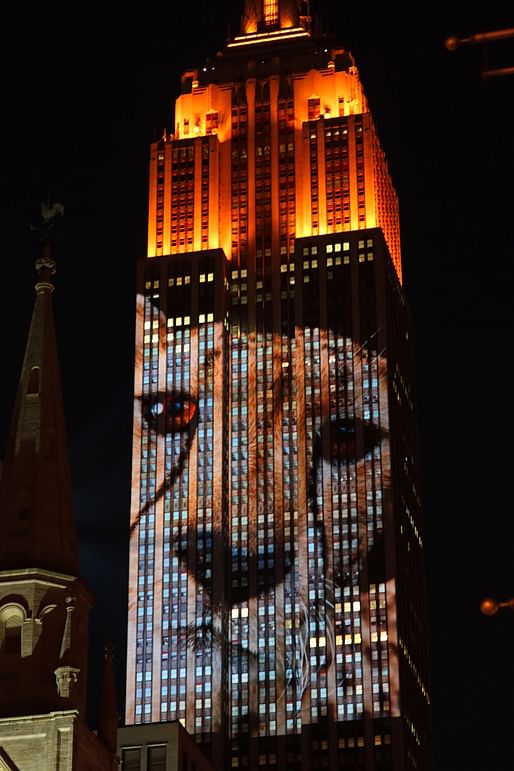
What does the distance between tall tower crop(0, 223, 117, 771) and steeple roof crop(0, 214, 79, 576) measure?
4 centimetres

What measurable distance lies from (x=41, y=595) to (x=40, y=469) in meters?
6.53

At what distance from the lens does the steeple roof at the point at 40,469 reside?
93750mm

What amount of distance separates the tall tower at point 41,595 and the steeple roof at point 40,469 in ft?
0.15

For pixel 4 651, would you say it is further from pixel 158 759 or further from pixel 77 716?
pixel 158 759

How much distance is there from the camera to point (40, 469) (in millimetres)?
95875

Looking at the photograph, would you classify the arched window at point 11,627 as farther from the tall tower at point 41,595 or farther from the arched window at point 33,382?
the arched window at point 33,382

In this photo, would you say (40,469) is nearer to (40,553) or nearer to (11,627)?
(40,553)

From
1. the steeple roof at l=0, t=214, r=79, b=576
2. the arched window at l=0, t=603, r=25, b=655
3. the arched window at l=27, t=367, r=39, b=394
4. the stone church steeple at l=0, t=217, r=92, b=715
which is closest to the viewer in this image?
the stone church steeple at l=0, t=217, r=92, b=715

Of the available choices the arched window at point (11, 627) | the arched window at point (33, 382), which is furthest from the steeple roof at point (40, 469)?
the arched window at point (11, 627)

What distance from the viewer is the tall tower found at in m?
89.5

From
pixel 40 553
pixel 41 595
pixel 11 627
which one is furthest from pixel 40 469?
pixel 11 627

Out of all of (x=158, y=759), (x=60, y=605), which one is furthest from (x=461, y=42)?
(x=158, y=759)

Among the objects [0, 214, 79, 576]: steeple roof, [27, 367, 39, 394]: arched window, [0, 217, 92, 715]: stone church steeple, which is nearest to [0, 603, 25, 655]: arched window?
[0, 217, 92, 715]: stone church steeple

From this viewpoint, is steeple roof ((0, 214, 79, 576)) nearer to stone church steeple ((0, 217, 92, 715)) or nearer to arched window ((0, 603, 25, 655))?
stone church steeple ((0, 217, 92, 715))
